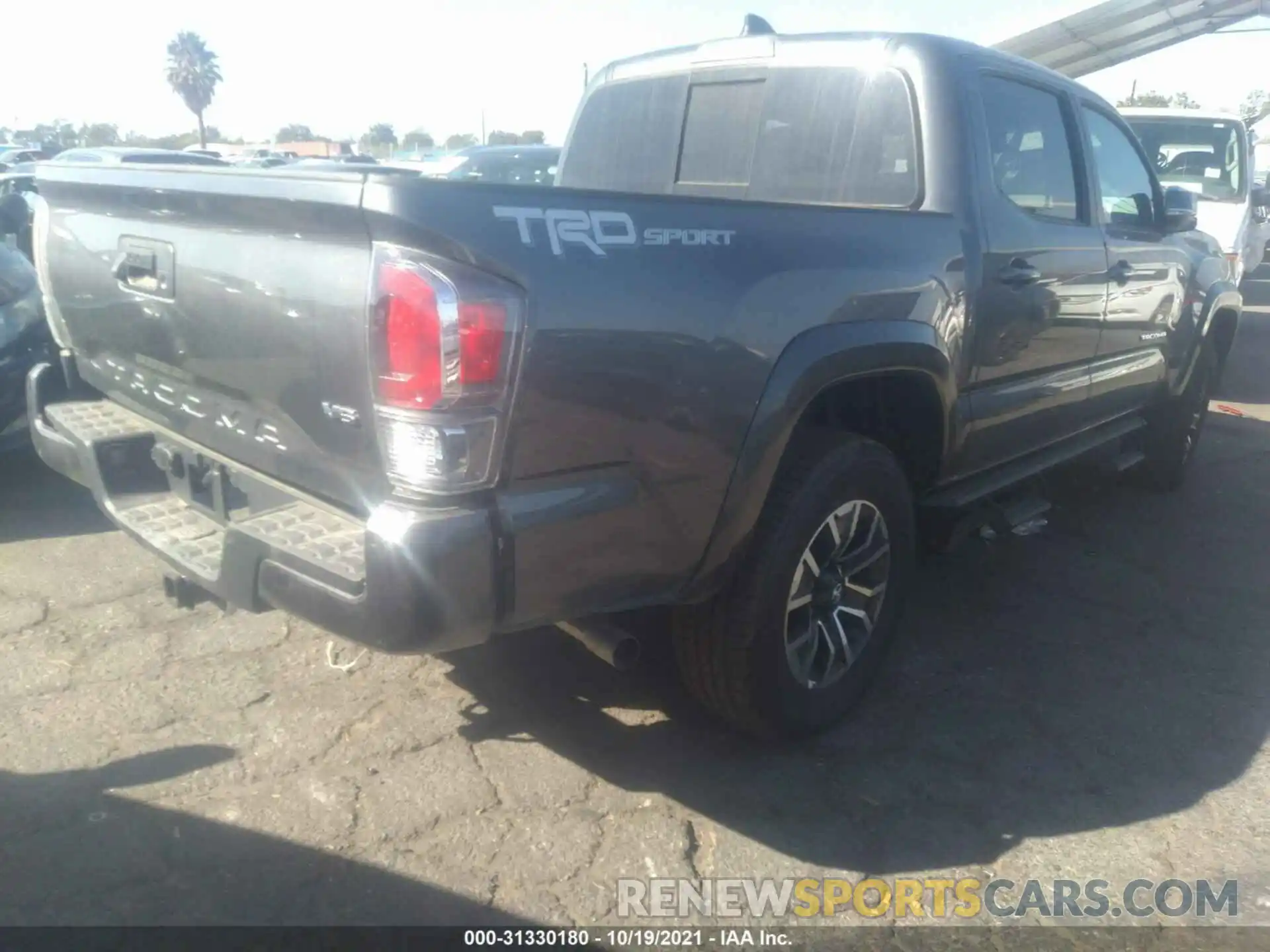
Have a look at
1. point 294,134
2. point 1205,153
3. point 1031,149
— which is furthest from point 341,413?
point 294,134

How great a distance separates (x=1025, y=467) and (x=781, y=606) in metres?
1.71

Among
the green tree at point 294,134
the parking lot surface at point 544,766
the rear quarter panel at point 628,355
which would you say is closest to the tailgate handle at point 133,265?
the rear quarter panel at point 628,355

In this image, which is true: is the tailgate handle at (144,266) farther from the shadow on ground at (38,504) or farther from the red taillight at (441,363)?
the shadow on ground at (38,504)

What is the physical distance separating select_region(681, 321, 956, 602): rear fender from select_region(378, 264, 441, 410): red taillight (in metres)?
0.85

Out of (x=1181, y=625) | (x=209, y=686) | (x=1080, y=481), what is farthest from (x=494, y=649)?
(x=1080, y=481)

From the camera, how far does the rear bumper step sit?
6.85 ft

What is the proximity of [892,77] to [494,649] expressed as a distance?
232 cm

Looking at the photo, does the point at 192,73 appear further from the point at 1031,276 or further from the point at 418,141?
the point at 1031,276

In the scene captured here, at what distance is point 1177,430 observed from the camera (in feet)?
18.5

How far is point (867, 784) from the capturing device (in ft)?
9.80

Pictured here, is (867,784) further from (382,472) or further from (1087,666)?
(382,472)

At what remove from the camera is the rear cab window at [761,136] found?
337cm

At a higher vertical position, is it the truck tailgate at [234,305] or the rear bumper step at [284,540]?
the truck tailgate at [234,305]

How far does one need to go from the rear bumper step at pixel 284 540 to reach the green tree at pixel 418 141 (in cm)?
3847
